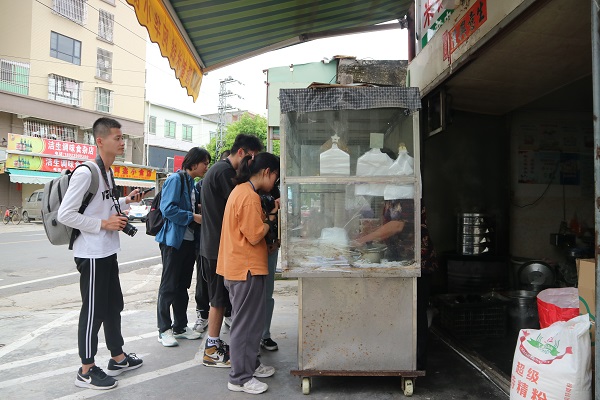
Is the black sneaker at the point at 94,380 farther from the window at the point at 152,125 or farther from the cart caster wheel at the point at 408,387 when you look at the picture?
the window at the point at 152,125

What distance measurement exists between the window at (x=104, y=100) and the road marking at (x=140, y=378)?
23917mm

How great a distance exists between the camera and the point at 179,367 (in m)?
3.39

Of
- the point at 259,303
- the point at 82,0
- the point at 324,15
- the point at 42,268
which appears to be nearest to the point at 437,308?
the point at 259,303

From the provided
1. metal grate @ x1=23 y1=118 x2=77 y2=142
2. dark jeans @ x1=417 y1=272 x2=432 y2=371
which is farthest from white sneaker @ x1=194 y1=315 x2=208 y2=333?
metal grate @ x1=23 y1=118 x2=77 y2=142

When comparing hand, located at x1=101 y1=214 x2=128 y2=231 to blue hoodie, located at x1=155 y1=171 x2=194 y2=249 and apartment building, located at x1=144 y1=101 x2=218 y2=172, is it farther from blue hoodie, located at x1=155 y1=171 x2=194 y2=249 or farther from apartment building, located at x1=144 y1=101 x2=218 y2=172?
apartment building, located at x1=144 y1=101 x2=218 y2=172

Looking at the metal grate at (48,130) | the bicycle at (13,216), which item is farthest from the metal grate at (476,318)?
the metal grate at (48,130)

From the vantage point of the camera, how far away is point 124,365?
326cm

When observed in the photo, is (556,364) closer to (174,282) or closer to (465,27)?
(465,27)

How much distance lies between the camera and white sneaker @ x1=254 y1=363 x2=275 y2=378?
126 inches

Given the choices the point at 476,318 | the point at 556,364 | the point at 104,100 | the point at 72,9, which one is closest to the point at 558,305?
the point at 556,364

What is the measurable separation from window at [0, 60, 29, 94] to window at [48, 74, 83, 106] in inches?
44.0

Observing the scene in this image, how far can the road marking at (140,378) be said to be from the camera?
2873 millimetres

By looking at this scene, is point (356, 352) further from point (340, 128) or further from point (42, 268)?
point (42, 268)

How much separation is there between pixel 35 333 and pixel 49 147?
19.8 meters
